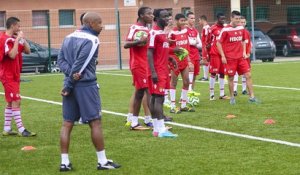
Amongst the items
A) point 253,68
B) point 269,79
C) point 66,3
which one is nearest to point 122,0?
point 66,3

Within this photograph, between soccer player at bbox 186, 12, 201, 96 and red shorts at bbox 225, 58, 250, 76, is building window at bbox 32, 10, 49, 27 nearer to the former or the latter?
soccer player at bbox 186, 12, 201, 96

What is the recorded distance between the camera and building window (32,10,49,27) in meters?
40.2

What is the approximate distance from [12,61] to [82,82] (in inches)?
137

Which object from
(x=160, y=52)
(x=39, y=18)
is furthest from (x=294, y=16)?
(x=160, y=52)

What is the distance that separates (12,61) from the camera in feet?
41.1

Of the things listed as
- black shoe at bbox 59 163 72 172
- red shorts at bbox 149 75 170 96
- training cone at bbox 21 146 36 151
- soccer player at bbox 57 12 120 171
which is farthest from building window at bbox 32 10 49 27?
black shoe at bbox 59 163 72 172

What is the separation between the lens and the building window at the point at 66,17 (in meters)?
42.1

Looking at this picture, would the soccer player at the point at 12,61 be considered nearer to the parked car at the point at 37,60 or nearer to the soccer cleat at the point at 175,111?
the soccer cleat at the point at 175,111

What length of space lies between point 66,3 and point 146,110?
3064 cm

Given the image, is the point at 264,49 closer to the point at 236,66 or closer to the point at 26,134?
the point at 236,66

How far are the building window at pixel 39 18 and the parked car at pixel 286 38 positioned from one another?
1293 cm

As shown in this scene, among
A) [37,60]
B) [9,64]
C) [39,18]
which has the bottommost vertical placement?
[37,60]

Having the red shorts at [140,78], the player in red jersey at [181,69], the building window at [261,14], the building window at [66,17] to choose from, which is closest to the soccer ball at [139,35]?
the red shorts at [140,78]

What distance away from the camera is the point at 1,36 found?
1238cm
